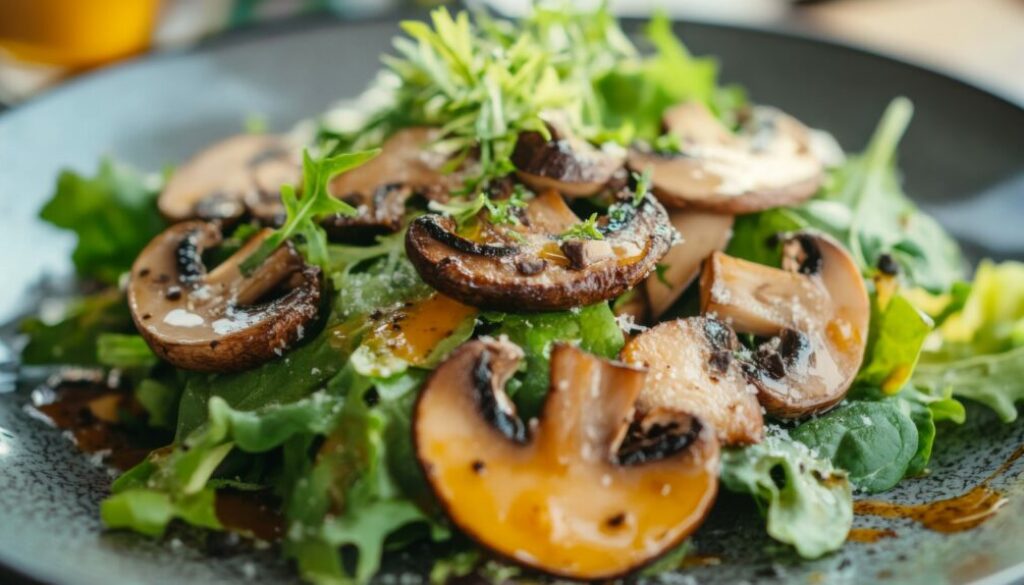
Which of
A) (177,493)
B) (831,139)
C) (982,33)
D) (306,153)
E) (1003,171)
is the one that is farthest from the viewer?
(982,33)

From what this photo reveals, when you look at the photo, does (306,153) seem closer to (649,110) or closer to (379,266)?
(379,266)

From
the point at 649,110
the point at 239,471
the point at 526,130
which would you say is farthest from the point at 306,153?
the point at 649,110

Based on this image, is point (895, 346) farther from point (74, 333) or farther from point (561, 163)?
point (74, 333)

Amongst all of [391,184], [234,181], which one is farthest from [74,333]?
[391,184]

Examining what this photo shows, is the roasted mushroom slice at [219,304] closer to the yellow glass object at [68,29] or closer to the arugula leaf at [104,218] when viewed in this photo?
the arugula leaf at [104,218]

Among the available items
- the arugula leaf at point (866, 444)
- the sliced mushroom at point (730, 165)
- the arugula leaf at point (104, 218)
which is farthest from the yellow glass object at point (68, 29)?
the arugula leaf at point (866, 444)

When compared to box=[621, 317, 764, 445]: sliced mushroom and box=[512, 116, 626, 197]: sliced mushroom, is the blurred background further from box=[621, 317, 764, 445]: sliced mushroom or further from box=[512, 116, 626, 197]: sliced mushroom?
box=[621, 317, 764, 445]: sliced mushroom
